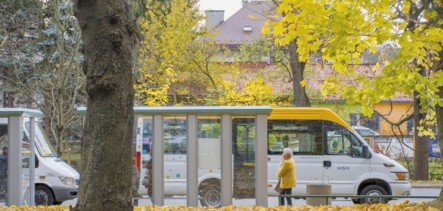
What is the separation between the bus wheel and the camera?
11.4 m

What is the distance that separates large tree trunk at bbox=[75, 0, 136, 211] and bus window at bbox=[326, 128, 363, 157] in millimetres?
12549

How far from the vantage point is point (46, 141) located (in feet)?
57.3

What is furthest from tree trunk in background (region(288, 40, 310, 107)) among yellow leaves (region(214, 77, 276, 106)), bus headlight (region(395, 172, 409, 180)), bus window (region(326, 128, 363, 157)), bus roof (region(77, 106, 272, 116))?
bus roof (region(77, 106, 272, 116))

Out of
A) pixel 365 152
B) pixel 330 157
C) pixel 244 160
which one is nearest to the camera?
pixel 244 160

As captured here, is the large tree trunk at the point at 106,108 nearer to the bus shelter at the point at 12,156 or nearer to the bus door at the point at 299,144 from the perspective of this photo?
the bus shelter at the point at 12,156

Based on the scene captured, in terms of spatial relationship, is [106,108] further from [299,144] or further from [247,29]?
[247,29]

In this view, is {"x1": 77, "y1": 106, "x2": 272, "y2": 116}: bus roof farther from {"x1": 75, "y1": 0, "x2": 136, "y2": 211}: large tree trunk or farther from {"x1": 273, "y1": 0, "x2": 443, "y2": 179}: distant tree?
{"x1": 75, "y1": 0, "x2": 136, "y2": 211}: large tree trunk

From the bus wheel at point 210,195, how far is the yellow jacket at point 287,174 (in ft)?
11.3

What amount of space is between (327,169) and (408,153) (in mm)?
18044

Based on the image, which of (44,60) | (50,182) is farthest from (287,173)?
(44,60)

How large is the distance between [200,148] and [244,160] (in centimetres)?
77

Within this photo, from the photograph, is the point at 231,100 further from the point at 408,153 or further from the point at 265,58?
the point at 408,153

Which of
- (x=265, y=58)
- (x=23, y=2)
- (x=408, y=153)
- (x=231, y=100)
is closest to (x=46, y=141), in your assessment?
(x=23, y=2)

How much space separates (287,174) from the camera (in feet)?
48.6
